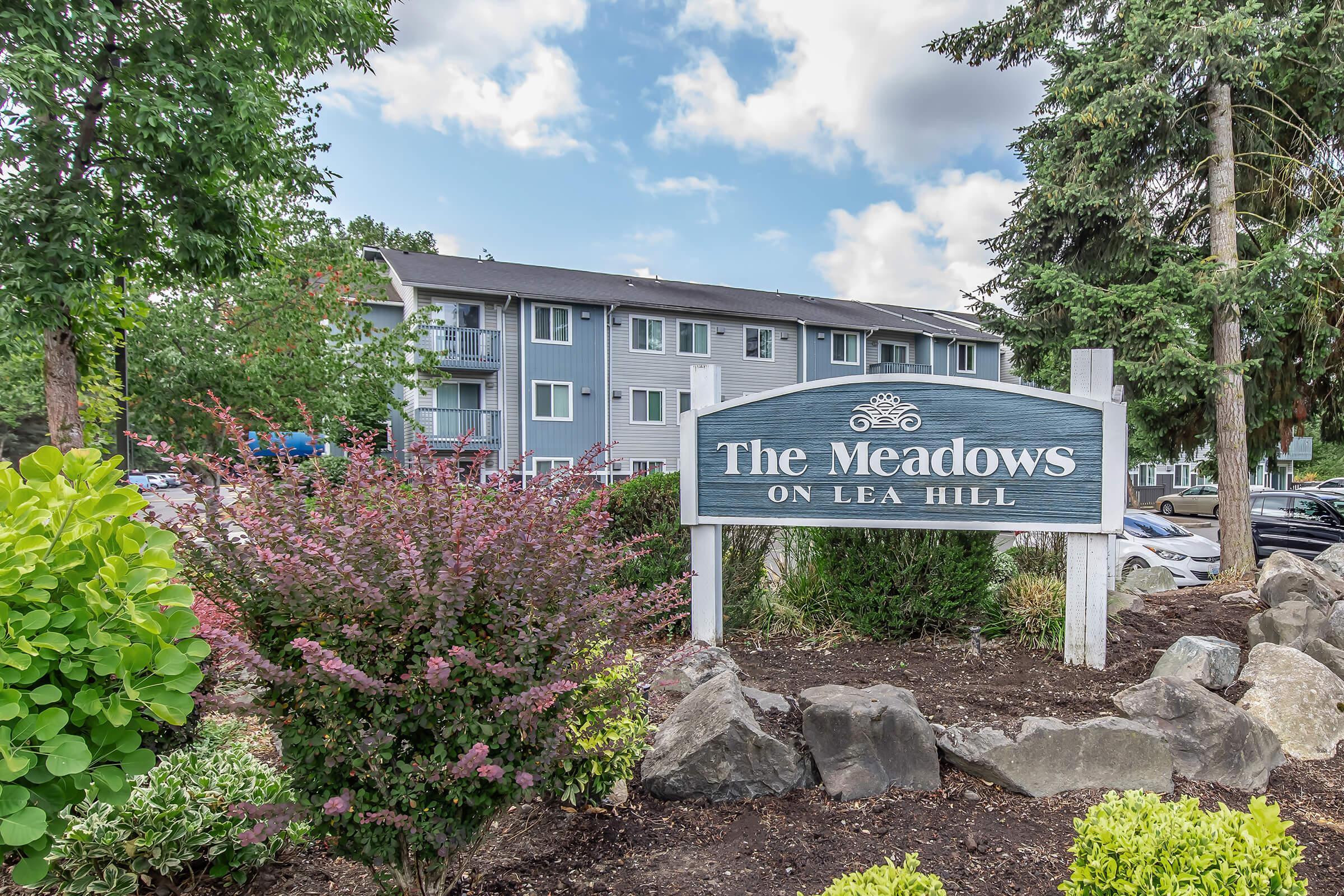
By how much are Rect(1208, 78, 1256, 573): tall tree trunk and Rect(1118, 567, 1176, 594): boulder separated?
1807mm

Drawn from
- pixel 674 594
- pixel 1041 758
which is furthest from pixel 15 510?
pixel 1041 758

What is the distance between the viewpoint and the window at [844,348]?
2942cm

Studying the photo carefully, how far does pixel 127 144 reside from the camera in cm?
718

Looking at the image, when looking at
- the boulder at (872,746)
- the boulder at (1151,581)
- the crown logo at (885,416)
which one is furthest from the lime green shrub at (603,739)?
the boulder at (1151,581)

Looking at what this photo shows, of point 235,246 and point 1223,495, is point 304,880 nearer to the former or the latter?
point 235,246

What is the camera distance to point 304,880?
2.91 m

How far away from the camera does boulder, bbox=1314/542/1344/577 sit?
9.33m

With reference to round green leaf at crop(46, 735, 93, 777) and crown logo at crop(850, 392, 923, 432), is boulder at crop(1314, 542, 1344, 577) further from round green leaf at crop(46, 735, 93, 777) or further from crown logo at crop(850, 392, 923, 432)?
round green leaf at crop(46, 735, 93, 777)

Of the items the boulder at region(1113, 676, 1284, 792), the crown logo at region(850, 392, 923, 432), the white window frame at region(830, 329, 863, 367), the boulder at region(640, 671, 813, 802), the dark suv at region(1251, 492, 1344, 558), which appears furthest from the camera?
the white window frame at region(830, 329, 863, 367)

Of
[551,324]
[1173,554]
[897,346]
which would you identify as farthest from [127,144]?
[897,346]

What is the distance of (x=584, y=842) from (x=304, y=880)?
1053 millimetres

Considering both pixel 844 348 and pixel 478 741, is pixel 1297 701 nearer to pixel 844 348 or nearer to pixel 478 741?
pixel 478 741

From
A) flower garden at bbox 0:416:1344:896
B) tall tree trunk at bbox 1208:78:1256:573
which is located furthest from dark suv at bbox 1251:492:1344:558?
flower garden at bbox 0:416:1344:896

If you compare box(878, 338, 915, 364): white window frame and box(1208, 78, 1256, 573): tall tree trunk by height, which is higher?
box(878, 338, 915, 364): white window frame
